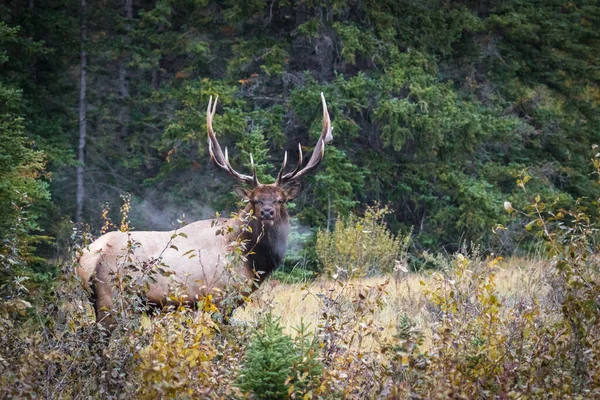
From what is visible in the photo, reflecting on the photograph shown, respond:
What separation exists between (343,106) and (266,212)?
623 centimetres

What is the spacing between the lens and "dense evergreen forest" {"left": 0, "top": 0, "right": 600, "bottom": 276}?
41.4 feet

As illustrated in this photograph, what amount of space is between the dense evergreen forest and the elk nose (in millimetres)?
3491

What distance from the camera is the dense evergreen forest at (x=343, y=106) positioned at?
1261cm

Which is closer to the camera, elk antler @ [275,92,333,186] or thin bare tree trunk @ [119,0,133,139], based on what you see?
elk antler @ [275,92,333,186]

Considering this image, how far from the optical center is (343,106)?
13.1 metres

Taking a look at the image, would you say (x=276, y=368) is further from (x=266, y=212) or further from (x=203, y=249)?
(x=266, y=212)

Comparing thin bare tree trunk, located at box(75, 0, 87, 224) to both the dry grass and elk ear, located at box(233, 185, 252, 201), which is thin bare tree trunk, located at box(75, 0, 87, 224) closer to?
the dry grass

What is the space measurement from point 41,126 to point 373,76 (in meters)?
5.98

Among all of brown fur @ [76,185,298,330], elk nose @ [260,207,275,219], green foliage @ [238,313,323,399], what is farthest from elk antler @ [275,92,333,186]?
green foliage @ [238,313,323,399]

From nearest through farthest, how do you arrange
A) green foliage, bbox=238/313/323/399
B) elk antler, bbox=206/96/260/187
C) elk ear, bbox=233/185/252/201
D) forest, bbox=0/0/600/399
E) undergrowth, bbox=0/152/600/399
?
undergrowth, bbox=0/152/600/399, green foliage, bbox=238/313/323/399, elk ear, bbox=233/185/252/201, elk antler, bbox=206/96/260/187, forest, bbox=0/0/600/399

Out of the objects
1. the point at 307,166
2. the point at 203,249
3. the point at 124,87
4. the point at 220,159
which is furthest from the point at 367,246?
the point at 124,87

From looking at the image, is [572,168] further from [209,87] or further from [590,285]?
[590,285]

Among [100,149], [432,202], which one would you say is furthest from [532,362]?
[100,149]

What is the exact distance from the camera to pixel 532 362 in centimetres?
486
